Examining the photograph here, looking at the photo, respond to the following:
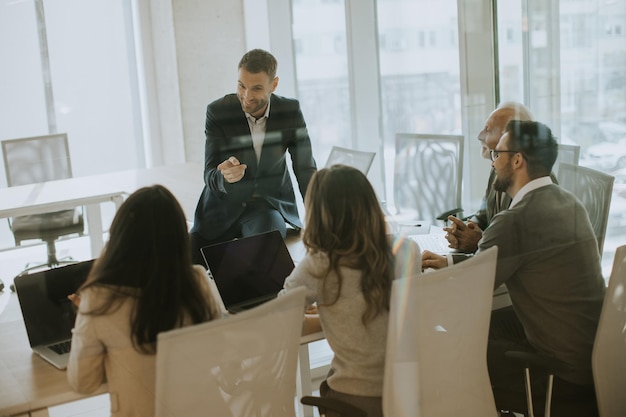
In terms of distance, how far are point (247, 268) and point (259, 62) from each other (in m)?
0.74

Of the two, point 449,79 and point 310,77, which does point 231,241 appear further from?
point 449,79

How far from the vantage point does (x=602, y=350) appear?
2410 millimetres

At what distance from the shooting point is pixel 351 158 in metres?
3.07

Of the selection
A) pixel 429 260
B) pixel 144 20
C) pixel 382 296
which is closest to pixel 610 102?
pixel 429 260

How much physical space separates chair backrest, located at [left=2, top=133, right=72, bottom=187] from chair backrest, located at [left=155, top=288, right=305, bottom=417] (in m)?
0.84

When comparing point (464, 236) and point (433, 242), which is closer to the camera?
point (464, 236)

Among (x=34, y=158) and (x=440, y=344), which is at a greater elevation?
(x=34, y=158)

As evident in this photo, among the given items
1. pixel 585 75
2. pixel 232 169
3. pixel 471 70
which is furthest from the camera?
pixel 471 70

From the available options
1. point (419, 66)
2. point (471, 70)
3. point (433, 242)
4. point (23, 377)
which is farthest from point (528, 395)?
point (471, 70)

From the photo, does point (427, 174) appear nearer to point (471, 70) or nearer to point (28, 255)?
point (471, 70)

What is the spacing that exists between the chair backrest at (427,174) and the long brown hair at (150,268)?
1479 mm

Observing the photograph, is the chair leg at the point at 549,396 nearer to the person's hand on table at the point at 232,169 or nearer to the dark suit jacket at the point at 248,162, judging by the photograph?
the dark suit jacket at the point at 248,162

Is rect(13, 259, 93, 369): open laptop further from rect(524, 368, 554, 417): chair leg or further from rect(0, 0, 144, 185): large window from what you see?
rect(524, 368, 554, 417): chair leg

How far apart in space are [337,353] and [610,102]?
6.29 feet
